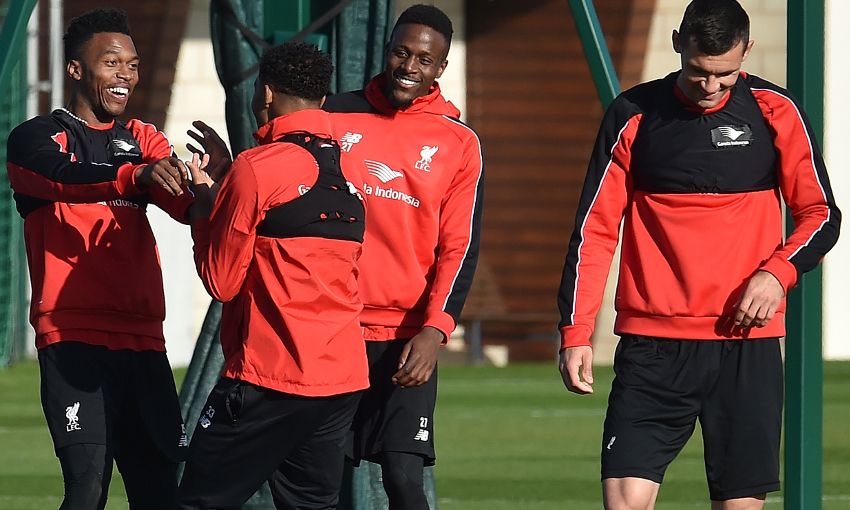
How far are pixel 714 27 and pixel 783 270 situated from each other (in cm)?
70

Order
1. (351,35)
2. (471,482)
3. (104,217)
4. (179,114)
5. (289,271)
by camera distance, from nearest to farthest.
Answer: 1. (289,271)
2. (104,217)
3. (351,35)
4. (471,482)
5. (179,114)

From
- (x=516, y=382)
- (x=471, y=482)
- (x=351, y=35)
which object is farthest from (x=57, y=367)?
(x=516, y=382)

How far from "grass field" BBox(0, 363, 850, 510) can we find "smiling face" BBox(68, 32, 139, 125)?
3198 mm

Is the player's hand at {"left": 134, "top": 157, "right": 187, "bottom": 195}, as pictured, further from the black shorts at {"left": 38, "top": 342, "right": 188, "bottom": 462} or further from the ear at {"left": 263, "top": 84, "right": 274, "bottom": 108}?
Result: the black shorts at {"left": 38, "top": 342, "right": 188, "bottom": 462}

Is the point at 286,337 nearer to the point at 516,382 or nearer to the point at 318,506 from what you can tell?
the point at 318,506

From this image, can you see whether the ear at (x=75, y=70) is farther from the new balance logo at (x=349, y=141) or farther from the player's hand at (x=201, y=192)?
the new balance logo at (x=349, y=141)

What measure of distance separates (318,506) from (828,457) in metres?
5.82

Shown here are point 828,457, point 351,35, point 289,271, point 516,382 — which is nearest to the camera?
point 289,271

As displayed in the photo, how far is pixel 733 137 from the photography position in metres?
4.56

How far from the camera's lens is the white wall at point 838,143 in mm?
17281

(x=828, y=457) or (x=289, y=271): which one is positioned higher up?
(x=289, y=271)

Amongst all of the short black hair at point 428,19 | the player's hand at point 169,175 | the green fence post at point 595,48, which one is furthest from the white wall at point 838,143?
the player's hand at point 169,175

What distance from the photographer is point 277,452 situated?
436 cm

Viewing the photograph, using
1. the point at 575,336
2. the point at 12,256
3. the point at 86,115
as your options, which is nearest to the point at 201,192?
the point at 86,115
